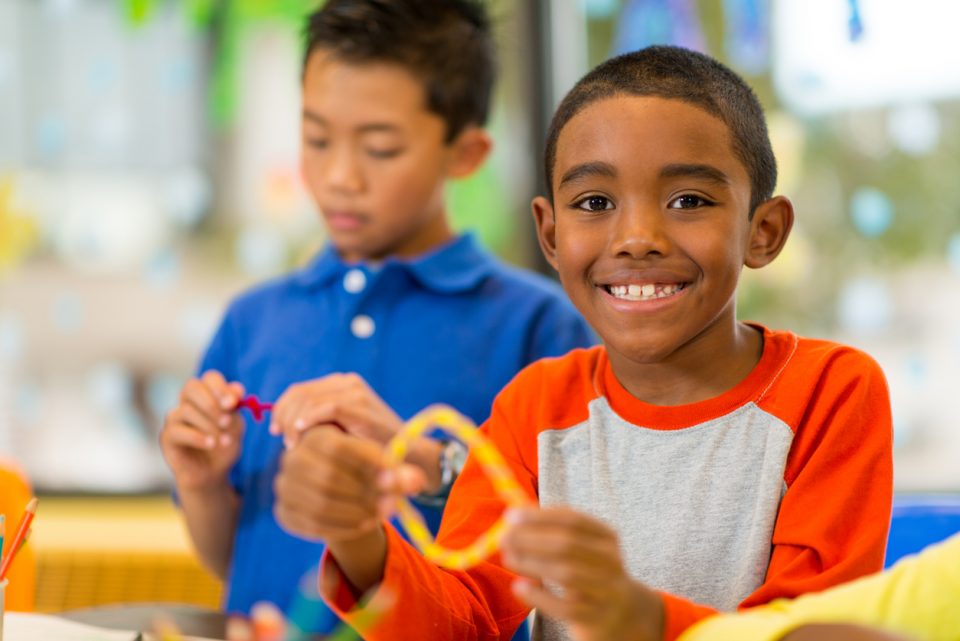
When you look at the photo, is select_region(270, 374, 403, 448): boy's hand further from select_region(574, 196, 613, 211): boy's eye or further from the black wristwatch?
select_region(574, 196, 613, 211): boy's eye

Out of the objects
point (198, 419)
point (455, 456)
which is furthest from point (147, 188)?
point (455, 456)

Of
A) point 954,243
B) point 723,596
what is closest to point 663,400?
point 723,596

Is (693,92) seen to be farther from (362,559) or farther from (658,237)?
(362,559)

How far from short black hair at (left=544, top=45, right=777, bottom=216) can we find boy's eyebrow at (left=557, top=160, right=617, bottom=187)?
0.06 m

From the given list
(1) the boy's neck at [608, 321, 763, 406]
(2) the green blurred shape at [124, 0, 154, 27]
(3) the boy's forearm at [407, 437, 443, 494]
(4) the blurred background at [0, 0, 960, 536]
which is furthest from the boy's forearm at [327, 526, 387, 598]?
(2) the green blurred shape at [124, 0, 154, 27]

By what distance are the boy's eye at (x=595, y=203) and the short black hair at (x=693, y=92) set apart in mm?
82

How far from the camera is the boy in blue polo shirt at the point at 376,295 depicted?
1.44 metres

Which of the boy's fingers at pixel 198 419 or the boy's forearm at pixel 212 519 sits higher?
the boy's fingers at pixel 198 419

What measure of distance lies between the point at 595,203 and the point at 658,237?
0.25 ft

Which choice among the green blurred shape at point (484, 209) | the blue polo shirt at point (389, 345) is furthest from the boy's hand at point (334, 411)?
the green blurred shape at point (484, 209)

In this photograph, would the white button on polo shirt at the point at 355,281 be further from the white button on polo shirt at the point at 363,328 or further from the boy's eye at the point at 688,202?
the boy's eye at the point at 688,202

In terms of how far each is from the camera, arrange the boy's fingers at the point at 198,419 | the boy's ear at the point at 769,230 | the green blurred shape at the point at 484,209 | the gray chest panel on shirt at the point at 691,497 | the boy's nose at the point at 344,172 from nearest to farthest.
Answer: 1. the gray chest panel on shirt at the point at 691,497
2. the boy's ear at the point at 769,230
3. the boy's fingers at the point at 198,419
4. the boy's nose at the point at 344,172
5. the green blurred shape at the point at 484,209

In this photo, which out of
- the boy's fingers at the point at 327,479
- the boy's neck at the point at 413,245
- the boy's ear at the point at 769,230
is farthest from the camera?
the boy's neck at the point at 413,245

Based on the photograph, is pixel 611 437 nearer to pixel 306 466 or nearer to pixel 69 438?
pixel 306 466
